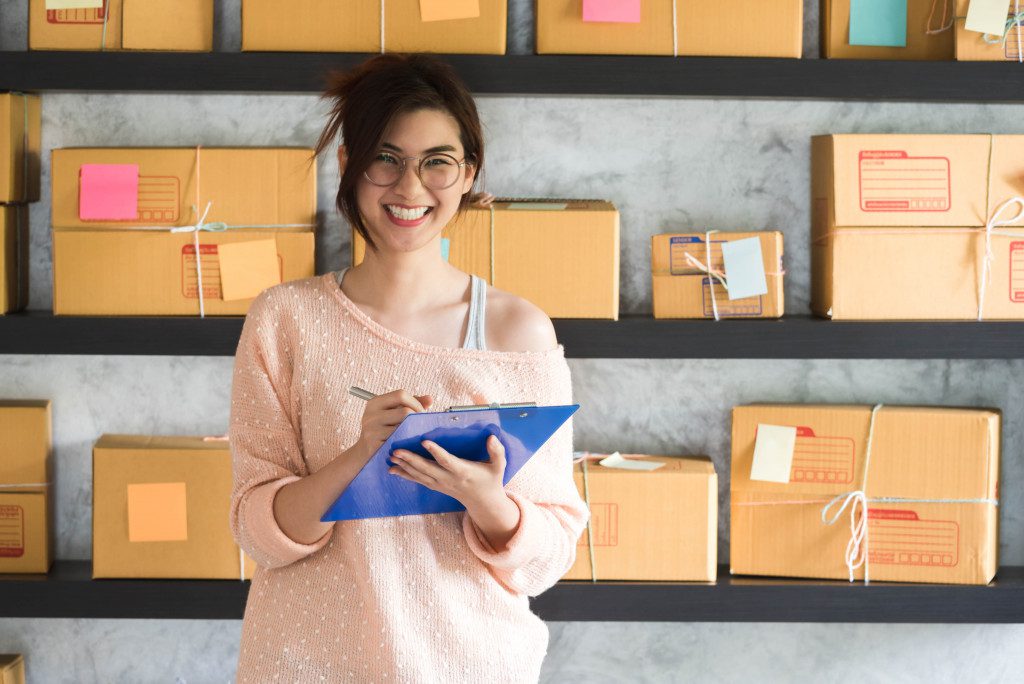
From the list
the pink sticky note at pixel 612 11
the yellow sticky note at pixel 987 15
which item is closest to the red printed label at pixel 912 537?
the yellow sticky note at pixel 987 15

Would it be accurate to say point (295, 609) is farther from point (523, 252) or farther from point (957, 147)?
point (957, 147)

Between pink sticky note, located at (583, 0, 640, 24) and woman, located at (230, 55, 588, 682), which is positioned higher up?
pink sticky note, located at (583, 0, 640, 24)

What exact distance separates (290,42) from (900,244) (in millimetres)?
1151

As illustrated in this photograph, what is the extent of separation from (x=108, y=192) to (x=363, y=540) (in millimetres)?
1000

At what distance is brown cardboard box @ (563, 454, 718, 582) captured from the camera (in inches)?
77.0

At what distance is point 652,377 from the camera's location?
221cm

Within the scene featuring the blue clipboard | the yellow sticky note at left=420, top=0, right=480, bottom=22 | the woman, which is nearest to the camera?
the blue clipboard

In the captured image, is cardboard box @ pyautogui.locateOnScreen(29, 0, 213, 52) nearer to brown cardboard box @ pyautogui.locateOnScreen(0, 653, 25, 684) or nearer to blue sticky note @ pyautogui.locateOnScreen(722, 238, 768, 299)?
blue sticky note @ pyautogui.locateOnScreen(722, 238, 768, 299)

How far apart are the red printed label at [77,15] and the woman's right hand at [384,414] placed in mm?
1172

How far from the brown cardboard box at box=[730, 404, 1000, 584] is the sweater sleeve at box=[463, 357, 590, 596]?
729 millimetres

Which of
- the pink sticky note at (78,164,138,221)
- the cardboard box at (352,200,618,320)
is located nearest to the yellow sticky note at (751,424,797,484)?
the cardboard box at (352,200,618,320)

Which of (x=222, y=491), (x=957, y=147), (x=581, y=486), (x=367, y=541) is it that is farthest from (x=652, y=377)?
(x=367, y=541)

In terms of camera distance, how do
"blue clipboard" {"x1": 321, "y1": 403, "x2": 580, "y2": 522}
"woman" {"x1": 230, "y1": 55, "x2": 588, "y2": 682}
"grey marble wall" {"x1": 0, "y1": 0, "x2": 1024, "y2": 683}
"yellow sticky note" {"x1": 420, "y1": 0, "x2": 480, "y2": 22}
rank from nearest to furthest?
"blue clipboard" {"x1": 321, "y1": 403, "x2": 580, "y2": 522} → "woman" {"x1": 230, "y1": 55, "x2": 588, "y2": 682} → "yellow sticky note" {"x1": 420, "y1": 0, "x2": 480, "y2": 22} → "grey marble wall" {"x1": 0, "y1": 0, "x2": 1024, "y2": 683}

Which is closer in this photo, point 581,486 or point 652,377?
point 581,486
